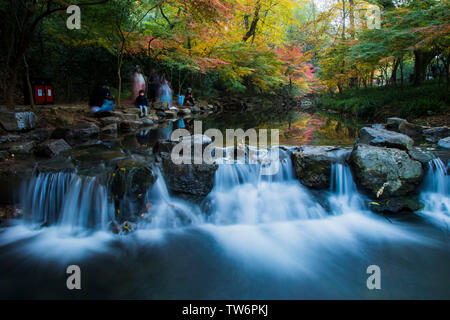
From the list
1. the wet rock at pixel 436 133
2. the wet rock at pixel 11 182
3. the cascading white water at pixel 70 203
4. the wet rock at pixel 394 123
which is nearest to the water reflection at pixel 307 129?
the wet rock at pixel 394 123

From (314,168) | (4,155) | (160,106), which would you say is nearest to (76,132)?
(4,155)

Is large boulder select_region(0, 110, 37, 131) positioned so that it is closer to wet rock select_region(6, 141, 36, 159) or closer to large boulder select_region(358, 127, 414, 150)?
wet rock select_region(6, 141, 36, 159)

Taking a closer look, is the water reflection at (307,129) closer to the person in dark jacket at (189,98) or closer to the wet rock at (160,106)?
the wet rock at (160,106)

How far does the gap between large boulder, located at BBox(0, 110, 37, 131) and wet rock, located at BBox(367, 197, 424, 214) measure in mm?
7358

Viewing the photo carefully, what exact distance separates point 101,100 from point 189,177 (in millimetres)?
6759

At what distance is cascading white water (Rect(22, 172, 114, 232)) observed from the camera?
139 inches

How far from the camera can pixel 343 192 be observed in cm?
430

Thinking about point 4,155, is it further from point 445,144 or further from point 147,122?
point 445,144

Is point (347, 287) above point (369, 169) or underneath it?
underneath

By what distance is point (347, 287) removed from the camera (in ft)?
8.61

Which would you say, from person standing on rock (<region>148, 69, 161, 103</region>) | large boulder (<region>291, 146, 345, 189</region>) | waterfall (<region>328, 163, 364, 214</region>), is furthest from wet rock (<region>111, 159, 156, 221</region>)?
person standing on rock (<region>148, 69, 161, 103</region>)
